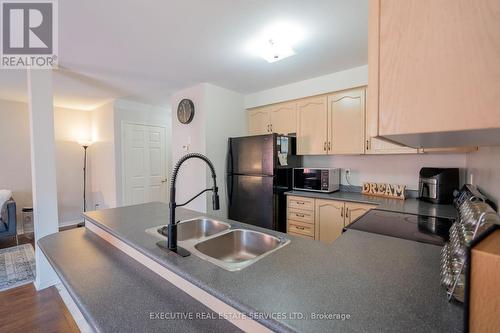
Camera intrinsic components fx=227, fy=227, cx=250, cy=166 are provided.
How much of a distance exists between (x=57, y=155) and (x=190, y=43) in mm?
4141

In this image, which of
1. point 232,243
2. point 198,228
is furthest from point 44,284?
point 232,243

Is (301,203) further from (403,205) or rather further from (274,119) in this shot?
(274,119)

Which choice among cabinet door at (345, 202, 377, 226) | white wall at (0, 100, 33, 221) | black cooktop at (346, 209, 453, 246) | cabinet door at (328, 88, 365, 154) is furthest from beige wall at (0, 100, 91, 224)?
black cooktop at (346, 209, 453, 246)

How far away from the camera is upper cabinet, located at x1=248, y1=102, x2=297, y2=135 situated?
10.4ft

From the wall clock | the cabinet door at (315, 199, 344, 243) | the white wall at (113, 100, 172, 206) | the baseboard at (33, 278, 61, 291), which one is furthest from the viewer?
the white wall at (113, 100, 172, 206)

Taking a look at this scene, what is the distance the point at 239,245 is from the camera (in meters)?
1.38

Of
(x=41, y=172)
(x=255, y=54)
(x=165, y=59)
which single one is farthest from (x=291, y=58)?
(x=41, y=172)

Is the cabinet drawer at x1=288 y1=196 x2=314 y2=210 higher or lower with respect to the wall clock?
lower

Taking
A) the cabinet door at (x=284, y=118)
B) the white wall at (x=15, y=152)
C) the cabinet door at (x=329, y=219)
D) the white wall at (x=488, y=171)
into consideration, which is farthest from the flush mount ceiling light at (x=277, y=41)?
the white wall at (x=15, y=152)

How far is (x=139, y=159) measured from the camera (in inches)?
178

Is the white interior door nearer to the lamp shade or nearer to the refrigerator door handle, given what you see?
the lamp shade

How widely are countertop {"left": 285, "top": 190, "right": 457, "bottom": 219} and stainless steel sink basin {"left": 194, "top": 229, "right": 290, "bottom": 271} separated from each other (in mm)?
1282

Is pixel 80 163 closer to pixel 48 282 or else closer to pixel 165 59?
pixel 48 282

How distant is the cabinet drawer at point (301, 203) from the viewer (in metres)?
Answer: 2.71
